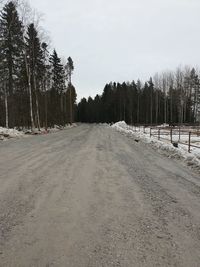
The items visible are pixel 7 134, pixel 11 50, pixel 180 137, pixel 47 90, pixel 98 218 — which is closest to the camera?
pixel 98 218

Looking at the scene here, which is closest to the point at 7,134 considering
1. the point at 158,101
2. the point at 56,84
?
the point at 56,84

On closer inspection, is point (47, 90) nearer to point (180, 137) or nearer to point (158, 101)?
point (180, 137)

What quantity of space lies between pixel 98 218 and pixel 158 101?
8346 centimetres

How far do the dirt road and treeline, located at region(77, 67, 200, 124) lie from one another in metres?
66.6

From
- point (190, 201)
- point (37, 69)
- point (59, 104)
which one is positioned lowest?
point (190, 201)

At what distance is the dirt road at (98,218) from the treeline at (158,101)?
6656cm

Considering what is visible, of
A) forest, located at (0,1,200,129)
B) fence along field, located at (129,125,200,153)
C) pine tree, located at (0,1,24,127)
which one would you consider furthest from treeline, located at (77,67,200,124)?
pine tree, located at (0,1,24,127)

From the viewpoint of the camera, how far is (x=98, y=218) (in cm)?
489

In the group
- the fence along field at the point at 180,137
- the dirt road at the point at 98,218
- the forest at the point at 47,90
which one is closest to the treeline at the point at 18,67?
the forest at the point at 47,90

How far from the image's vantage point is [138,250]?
3.72m

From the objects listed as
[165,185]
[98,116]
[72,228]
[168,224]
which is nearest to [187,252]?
[168,224]

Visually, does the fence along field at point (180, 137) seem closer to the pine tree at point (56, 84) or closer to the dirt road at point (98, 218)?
the dirt road at point (98, 218)

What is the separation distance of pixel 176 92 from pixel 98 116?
38.0 metres

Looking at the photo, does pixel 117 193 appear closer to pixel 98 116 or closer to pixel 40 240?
pixel 40 240
